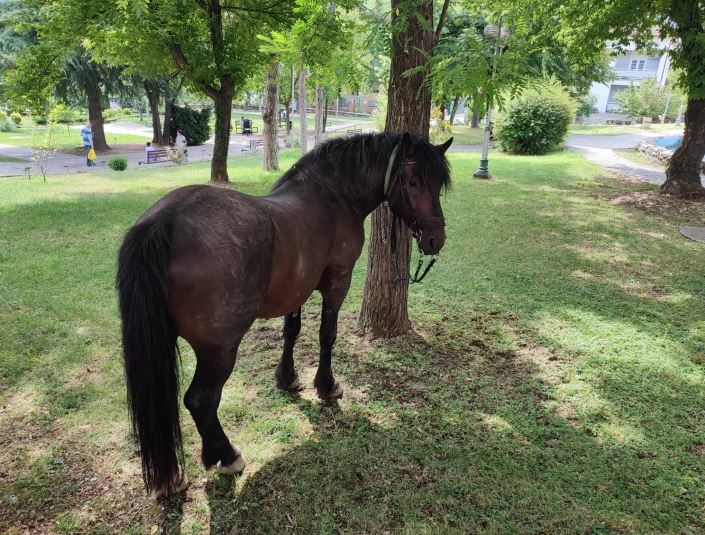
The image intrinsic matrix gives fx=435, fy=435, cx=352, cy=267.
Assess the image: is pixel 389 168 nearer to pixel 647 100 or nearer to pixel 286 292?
pixel 286 292

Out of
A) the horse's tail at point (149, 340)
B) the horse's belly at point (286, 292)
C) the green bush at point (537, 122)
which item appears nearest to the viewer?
the horse's tail at point (149, 340)

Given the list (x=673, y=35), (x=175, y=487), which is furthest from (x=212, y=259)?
(x=673, y=35)

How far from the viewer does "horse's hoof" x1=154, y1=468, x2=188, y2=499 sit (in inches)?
96.5

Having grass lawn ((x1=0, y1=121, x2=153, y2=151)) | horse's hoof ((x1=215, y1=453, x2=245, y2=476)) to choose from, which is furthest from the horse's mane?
grass lawn ((x1=0, y1=121, x2=153, y2=151))

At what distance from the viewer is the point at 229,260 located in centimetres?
225

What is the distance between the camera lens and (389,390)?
3715 millimetres

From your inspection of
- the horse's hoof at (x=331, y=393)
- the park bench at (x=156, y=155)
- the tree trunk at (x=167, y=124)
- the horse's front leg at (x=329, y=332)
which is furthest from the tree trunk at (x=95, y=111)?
the horse's hoof at (x=331, y=393)

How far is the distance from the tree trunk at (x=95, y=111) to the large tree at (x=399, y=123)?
938 inches

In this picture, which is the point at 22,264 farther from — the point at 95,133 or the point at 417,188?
the point at 95,133

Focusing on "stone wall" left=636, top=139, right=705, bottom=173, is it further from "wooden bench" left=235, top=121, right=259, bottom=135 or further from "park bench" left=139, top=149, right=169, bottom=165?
"wooden bench" left=235, top=121, right=259, bottom=135

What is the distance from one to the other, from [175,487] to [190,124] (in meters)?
28.0

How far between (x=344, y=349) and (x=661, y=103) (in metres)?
50.5

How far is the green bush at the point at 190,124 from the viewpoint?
87.0 ft

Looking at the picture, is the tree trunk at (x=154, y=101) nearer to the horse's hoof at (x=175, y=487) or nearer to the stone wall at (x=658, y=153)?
the stone wall at (x=658, y=153)
